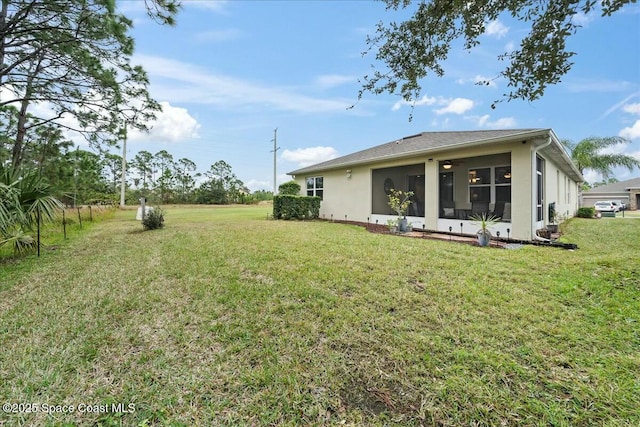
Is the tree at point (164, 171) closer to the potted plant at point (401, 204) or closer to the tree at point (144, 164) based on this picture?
the tree at point (144, 164)

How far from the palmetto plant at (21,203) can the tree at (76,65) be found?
1.73 meters

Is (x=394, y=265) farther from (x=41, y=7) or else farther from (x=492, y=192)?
(x=41, y=7)

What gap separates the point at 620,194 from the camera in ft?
99.1

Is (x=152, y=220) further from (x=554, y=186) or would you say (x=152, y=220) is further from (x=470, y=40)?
(x=554, y=186)

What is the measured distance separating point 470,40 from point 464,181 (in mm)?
6984

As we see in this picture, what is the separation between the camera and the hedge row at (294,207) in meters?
13.7

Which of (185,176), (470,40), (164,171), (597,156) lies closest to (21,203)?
(470,40)

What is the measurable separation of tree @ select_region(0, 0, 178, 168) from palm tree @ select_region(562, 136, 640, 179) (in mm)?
28709

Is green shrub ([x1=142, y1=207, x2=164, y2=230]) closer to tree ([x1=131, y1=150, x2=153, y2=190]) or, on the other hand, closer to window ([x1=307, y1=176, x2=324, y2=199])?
window ([x1=307, y1=176, x2=324, y2=199])

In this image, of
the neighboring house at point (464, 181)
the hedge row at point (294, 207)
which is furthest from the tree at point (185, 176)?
the neighboring house at point (464, 181)

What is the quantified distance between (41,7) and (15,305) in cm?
531

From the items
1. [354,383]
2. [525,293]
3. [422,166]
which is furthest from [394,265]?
[422,166]

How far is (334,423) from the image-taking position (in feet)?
5.74

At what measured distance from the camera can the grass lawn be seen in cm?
185
